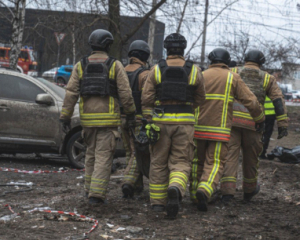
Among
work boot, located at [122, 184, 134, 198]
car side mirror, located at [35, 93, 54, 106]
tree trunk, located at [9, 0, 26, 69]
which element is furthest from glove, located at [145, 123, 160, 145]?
tree trunk, located at [9, 0, 26, 69]

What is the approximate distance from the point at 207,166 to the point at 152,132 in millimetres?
853

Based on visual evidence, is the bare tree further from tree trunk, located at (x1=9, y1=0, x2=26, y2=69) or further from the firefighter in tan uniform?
the firefighter in tan uniform

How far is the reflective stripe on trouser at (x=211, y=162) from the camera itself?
600cm

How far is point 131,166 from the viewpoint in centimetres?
679

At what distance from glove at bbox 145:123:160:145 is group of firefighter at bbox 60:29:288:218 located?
0.03ft

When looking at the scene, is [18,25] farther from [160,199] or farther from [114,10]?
[160,199]

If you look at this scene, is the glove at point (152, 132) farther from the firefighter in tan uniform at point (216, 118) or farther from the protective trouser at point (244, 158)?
the protective trouser at point (244, 158)

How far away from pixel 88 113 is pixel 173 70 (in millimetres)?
1097

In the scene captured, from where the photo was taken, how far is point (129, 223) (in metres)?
5.43

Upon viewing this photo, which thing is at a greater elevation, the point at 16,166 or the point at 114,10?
the point at 114,10

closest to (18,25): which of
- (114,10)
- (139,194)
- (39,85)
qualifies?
(114,10)

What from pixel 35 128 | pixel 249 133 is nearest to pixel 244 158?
pixel 249 133

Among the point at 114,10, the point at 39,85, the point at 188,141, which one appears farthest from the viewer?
the point at 114,10

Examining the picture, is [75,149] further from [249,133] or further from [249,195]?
[249,133]
